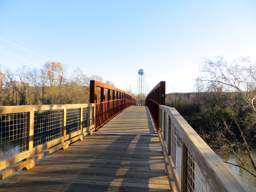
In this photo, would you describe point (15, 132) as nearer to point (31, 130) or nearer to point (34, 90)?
point (31, 130)

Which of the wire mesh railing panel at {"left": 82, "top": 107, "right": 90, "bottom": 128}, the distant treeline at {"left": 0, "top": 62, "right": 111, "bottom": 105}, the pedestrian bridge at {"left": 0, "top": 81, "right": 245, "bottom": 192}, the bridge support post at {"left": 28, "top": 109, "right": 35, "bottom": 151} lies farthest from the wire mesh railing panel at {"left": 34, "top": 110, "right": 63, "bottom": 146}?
the distant treeline at {"left": 0, "top": 62, "right": 111, "bottom": 105}

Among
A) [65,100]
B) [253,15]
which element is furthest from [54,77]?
[253,15]

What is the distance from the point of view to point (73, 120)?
463 cm

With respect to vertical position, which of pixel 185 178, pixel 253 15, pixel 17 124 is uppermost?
pixel 253 15

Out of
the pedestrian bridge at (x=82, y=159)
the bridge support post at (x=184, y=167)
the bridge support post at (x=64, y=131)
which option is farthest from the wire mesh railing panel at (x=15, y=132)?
the bridge support post at (x=184, y=167)

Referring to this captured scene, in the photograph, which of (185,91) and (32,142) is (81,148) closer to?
(32,142)

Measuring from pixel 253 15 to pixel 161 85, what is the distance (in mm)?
8620

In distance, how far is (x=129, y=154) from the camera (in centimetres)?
384

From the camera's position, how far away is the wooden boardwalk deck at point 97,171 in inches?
96.3

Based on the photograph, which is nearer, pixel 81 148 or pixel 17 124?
pixel 17 124

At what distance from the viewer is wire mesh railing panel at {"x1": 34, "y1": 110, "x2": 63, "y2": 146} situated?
3.40 metres

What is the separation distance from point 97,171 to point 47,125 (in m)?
1.24

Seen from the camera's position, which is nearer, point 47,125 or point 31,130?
point 31,130

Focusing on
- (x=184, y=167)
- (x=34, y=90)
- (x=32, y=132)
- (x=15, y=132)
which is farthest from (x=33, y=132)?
(x=34, y=90)
